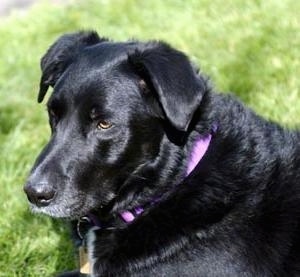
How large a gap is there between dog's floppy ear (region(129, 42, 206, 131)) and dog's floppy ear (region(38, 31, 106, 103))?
0.51 meters

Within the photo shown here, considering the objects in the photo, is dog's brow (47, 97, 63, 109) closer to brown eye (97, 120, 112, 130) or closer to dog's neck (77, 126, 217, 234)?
brown eye (97, 120, 112, 130)

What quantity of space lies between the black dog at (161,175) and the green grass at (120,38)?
25.5 inches

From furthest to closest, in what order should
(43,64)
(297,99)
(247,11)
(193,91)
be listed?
1. (247,11)
2. (297,99)
3. (43,64)
4. (193,91)

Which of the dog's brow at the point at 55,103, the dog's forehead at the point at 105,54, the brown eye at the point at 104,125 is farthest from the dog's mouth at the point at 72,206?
the dog's forehead at the point at 105,54

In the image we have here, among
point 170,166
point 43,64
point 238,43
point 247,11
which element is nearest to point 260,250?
point 170,166

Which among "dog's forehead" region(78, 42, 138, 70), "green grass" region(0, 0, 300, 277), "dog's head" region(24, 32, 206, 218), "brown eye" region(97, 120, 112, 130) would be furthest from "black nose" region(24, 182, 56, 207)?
"green grass" region(0, 0, 300, 277)

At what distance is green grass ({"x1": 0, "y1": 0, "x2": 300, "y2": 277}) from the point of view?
14.0 feet

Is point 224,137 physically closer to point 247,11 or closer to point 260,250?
point 260,250

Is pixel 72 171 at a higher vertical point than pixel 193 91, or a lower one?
lower

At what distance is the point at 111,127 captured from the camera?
3.07 metres

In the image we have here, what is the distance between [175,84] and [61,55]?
794mm

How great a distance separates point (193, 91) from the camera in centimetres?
297

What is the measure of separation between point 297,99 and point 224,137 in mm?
1932

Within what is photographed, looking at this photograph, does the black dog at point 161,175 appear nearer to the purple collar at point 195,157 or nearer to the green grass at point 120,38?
the purple collar at point 195,157
